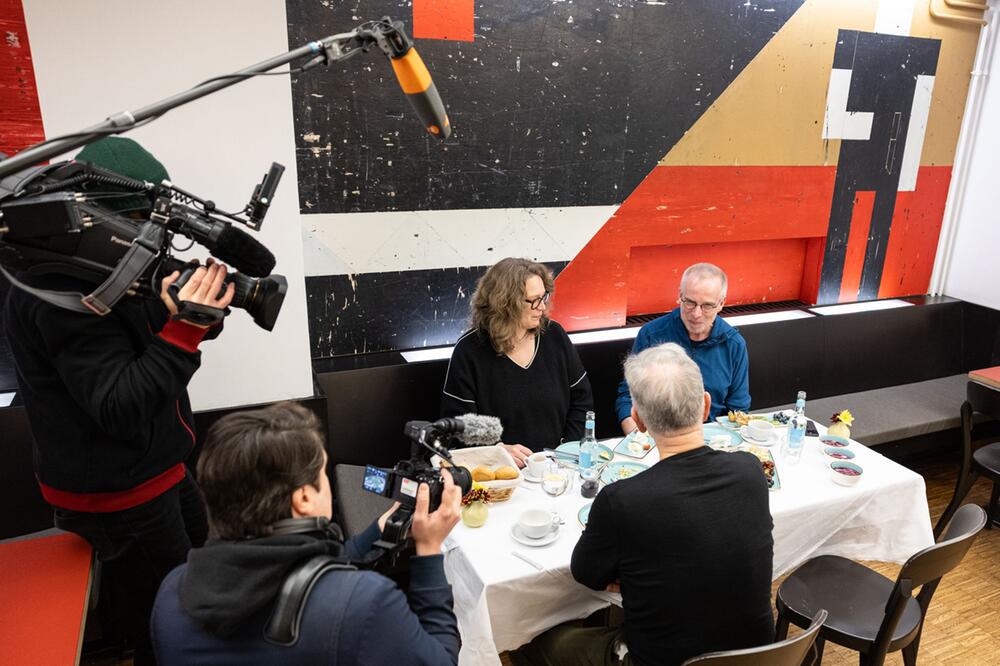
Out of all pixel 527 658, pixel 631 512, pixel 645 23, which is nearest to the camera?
pixel 631 512

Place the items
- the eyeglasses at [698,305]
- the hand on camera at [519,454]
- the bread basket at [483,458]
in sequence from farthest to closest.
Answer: the eyeglasses at [698,305], the hand on camera at [519,454], the bread basket at [483,458]

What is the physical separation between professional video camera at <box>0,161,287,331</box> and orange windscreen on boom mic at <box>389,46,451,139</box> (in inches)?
19.4

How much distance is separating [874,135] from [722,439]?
2.75 m

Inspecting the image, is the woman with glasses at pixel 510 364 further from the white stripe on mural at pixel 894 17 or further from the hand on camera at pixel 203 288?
the white stripe on mural at pixel 894 17

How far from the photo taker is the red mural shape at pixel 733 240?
361 centimetres

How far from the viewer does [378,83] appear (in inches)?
115

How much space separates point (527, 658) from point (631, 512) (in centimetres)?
79

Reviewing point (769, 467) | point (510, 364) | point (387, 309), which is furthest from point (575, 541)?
point (387, 309)

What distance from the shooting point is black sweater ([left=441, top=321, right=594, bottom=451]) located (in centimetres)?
262

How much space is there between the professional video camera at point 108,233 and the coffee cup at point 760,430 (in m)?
1.79

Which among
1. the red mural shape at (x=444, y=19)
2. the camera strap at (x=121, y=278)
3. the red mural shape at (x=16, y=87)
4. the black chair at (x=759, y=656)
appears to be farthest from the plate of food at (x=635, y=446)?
the red mural shape at (x=16, y=87)

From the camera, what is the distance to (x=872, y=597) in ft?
7.01

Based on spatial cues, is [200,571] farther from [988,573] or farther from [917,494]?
[988,573]

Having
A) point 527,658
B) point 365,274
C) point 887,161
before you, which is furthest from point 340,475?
point 887,161
